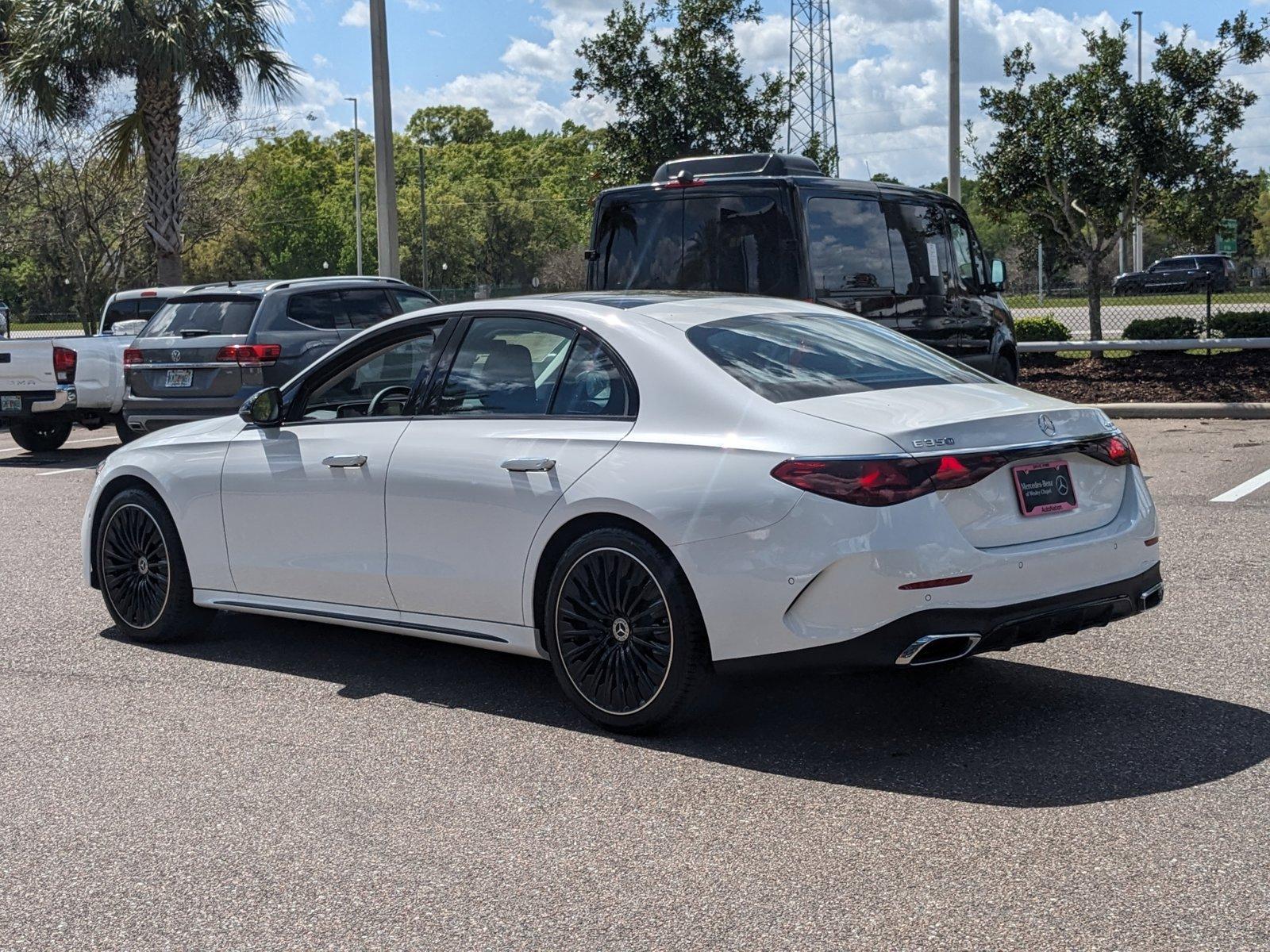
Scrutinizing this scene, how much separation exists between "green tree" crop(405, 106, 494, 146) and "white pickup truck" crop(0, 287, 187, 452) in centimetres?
12954

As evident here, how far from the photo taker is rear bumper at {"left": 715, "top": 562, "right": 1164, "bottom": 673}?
184 inches

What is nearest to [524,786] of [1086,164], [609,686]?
[609,686]

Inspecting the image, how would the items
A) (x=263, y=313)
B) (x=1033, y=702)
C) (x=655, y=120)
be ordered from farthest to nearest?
(x=655, y=120), (x=263, y=313), (x=1033, y=702)

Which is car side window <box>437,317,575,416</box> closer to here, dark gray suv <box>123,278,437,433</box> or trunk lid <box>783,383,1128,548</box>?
trunk lid <box>783,383,1128,548</box>

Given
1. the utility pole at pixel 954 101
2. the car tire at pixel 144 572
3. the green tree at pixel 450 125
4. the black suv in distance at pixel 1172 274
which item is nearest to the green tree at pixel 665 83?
the utility pole at pixel 954 101

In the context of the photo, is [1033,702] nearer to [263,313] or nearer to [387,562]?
[387,562]

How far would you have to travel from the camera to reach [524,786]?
15.7ft

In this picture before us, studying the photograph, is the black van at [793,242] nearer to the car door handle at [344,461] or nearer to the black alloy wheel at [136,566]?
the black alloy wheel at [136,566]

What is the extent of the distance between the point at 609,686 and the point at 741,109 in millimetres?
17347

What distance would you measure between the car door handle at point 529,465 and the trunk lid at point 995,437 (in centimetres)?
93

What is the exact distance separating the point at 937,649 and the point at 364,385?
115 inches

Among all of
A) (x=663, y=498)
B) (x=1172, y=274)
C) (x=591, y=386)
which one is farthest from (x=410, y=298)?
(x=1172, y=274)

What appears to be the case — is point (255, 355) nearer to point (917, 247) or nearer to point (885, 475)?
point (917, 247)

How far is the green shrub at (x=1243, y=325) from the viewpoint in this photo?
1853cm
